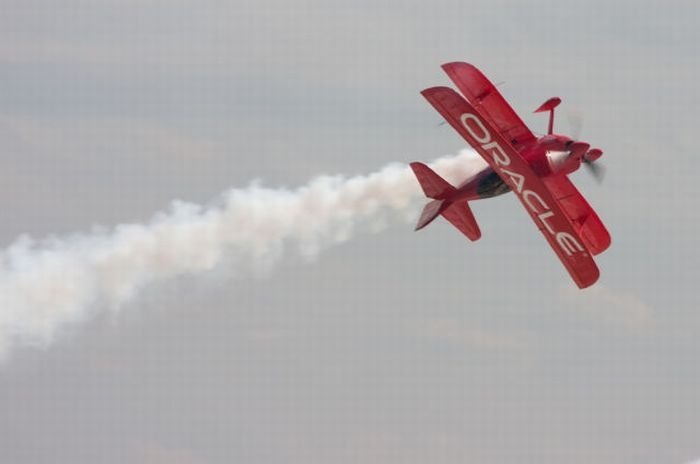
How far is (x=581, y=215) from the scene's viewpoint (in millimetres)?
50500

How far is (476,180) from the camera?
49.0m

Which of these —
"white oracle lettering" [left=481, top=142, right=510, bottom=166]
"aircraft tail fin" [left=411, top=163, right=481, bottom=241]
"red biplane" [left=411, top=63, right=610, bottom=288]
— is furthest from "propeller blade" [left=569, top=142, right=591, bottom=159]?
"aircraft tail fin" [left=411, top=163, right=481, bottom=241]

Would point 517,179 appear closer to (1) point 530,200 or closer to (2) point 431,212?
(1) point 530,200

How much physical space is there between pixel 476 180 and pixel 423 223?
6.65 ft

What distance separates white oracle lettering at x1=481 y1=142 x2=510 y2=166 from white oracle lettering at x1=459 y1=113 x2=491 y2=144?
0.17 m

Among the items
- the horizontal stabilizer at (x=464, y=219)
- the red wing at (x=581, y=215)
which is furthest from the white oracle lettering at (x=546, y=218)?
the horizontal stabilizer at (x=464, y=219)

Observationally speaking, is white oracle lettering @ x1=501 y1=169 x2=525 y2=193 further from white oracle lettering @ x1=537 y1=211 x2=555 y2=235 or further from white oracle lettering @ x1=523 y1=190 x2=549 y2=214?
white oracle lettering @ x1=537 y1=211 x2=555 y2=235

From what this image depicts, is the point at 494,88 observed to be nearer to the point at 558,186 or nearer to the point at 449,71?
the point at 449,71

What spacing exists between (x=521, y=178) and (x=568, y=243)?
3.15m

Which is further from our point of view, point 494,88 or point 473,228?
point 473,228

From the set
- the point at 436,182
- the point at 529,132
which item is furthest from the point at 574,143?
the point at 436,182

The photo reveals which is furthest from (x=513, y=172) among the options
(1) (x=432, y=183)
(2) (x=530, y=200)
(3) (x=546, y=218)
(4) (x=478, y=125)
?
(1) (x=432, y=183)

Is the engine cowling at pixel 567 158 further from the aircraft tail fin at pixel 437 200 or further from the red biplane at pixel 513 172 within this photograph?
the aircraft tail fin at pixel 437 200

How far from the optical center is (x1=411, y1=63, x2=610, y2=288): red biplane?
153 feet
